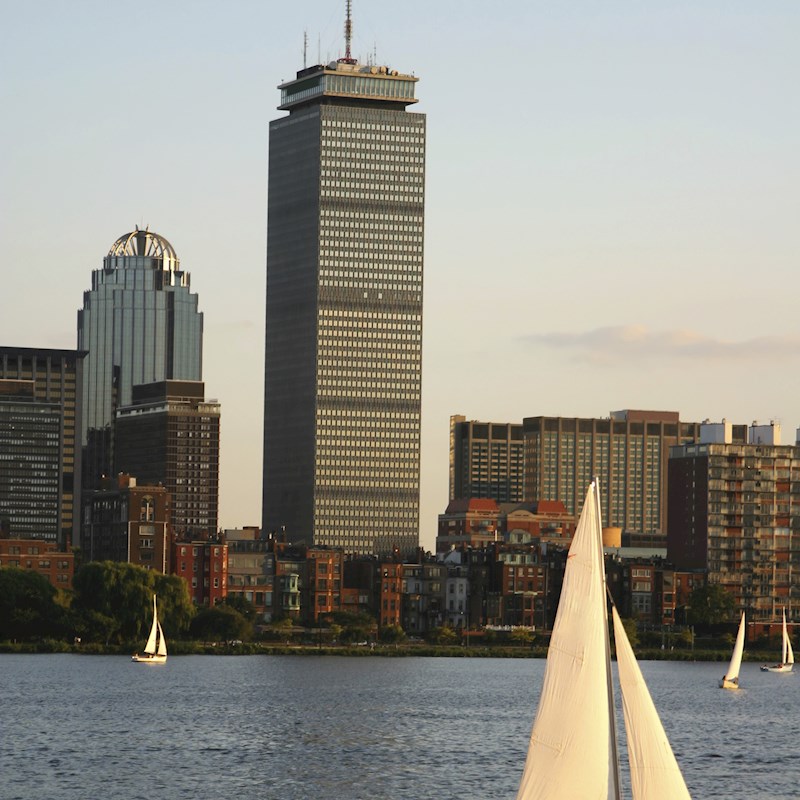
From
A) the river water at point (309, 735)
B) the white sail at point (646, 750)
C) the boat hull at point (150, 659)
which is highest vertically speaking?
the white sail at point (646, 750)

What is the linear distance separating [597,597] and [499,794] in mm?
35930

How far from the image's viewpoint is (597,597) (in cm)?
4869

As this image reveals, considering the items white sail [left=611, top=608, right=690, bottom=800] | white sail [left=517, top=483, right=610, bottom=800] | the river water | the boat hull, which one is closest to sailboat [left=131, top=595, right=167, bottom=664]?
the boat hull

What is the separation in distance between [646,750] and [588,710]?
2.03 meters

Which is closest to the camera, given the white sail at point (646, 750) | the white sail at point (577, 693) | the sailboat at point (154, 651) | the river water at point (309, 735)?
the white sail at point (577, 693)

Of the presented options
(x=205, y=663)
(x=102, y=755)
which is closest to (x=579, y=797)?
(x=102, y=755)

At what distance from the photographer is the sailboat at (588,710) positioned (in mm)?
48812

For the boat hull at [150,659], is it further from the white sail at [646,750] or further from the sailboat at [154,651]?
the white sail at [646,750]

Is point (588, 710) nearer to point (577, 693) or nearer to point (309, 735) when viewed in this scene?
point (577, 693)

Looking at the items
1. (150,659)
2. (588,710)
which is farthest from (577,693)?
(150,659)

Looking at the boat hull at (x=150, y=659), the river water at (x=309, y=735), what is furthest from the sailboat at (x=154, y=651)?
the river water at (x=309, y=735)

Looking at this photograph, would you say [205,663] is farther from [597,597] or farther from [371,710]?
[597,597]

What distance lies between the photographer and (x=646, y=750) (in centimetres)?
4975

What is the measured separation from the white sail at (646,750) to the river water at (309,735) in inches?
1301
